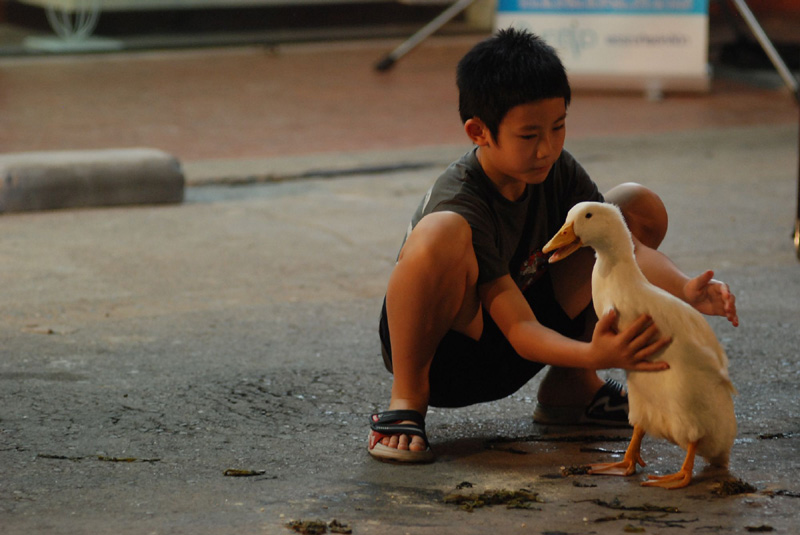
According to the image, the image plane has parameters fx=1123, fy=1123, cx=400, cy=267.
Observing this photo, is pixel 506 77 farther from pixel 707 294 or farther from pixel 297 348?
pixel 297 348

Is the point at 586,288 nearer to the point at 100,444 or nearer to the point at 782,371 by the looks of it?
the point at 782,371

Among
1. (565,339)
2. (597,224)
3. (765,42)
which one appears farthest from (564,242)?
(765,42)

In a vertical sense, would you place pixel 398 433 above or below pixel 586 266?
below

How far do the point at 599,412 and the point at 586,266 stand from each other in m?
0.38

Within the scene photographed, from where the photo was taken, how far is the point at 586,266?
2713mm

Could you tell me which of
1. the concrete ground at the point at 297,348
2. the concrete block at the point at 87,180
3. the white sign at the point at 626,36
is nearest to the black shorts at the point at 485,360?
the concrete ground at the point at 297,348

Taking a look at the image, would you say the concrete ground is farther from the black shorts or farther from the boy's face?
the boy's face

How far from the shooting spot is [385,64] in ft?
35.2

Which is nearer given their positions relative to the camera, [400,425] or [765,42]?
[400,425]

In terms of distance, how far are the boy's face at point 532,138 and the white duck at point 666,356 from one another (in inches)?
8.5

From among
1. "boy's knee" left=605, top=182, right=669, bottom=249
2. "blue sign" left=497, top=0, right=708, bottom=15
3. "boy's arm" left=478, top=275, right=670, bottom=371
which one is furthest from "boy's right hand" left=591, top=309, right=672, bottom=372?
"blue sign" left=497, top=0, right=708, bottom=15

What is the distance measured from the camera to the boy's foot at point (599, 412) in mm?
2805

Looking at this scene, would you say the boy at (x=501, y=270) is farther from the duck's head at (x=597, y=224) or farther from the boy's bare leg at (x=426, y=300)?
the duck's head at (x=597, y=224)

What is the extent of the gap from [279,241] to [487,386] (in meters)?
2.33
